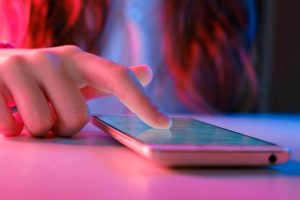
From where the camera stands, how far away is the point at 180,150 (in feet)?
1.16

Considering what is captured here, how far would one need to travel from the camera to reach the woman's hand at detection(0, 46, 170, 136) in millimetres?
512

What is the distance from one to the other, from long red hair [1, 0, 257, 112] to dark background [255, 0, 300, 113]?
39 mm

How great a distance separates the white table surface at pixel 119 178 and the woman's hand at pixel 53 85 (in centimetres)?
6

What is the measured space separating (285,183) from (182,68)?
2.97 ft

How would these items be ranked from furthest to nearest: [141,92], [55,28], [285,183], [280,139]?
1. [55,28]
2. [280,139]
3. [141,92]
4. [285,183]

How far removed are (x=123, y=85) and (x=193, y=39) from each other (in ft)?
2.50

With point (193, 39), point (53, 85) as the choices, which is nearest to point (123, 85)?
point (53, 85)

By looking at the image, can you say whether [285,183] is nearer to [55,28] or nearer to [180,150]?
[180,150]

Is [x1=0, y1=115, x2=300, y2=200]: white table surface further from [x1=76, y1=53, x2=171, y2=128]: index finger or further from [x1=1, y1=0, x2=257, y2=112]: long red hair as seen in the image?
[x1=1, y1=0, x2=257, y2=112]: long red hair

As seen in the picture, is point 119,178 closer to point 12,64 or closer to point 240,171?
point 240,171

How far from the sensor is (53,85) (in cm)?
52

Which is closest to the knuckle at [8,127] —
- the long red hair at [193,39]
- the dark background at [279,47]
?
the long red hair at [193,39]

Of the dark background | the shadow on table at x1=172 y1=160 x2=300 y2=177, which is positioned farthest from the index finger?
the dark background

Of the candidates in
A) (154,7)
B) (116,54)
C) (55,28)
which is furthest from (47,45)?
(154,7)
